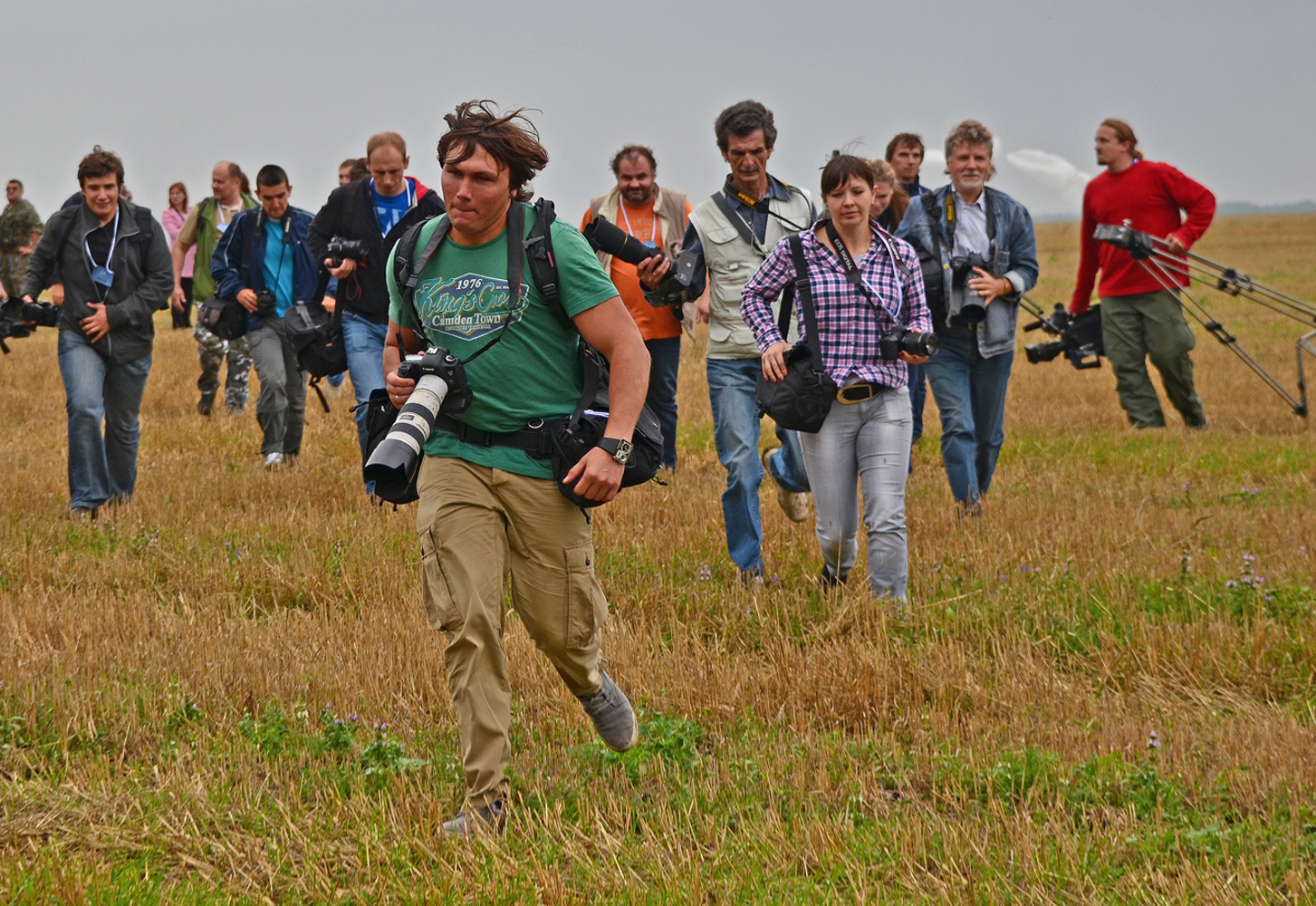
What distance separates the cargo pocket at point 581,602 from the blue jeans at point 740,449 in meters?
2.89

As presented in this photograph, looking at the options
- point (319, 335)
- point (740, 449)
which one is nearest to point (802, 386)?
point (740, 449)

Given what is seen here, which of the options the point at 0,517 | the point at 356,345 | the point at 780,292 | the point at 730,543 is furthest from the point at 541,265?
the point at 0,517

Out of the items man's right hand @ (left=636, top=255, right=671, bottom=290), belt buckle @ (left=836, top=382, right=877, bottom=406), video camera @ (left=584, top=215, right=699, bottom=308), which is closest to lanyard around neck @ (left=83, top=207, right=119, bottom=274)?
video camera @ (left=584, top=215, right=699, bottom=308)

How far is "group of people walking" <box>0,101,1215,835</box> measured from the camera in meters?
4.36

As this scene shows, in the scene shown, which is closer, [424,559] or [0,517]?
[424,559]

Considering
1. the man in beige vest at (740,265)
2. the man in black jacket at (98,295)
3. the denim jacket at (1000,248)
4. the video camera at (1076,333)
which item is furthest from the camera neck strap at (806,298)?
the video camera at (1076,333)

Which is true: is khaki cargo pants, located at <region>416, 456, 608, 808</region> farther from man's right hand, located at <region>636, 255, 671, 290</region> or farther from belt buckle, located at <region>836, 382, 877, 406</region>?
belt buckle, located at <region>836, 382, 877, 406</region>

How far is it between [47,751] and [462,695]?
1.73 meters

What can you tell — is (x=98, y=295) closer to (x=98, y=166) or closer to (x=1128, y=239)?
(x=98, y=166)

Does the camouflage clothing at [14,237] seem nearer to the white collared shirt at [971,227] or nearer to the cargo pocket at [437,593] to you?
the white collared shirt at [971,227]

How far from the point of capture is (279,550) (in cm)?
813

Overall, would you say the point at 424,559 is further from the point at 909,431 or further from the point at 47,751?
the point at 909,431

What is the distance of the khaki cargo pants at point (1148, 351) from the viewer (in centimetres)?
1279

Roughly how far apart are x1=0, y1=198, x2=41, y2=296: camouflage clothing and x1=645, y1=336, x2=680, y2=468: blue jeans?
12619mm
